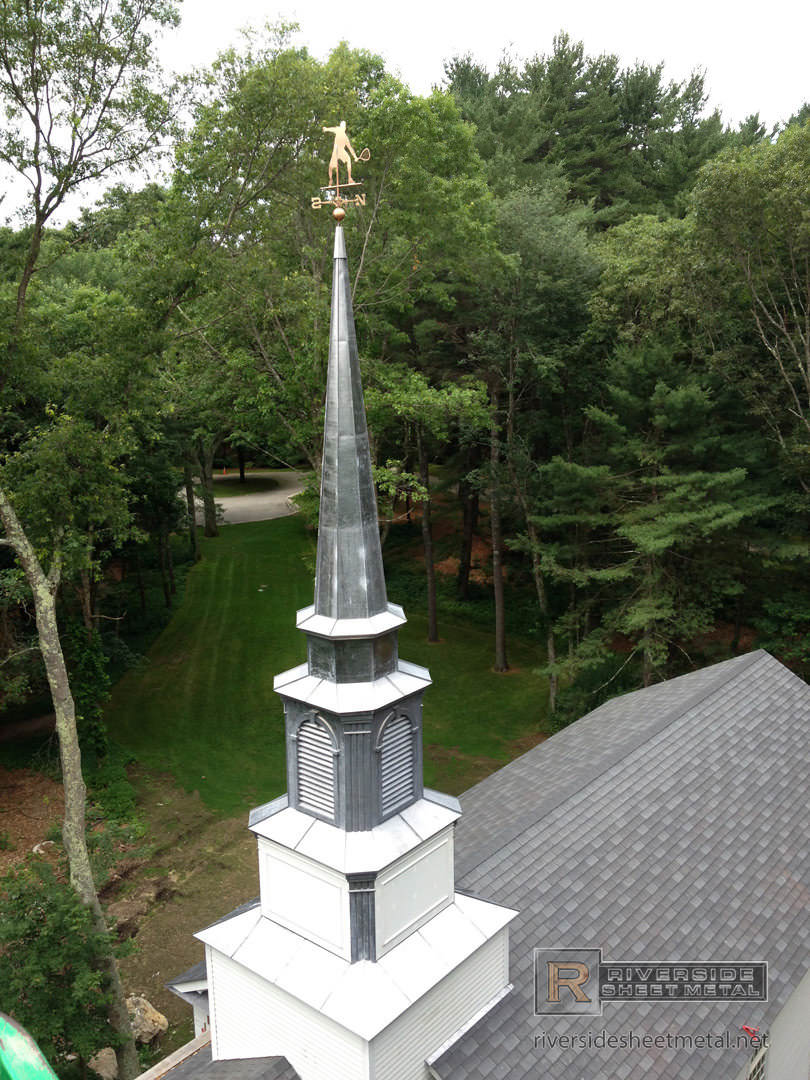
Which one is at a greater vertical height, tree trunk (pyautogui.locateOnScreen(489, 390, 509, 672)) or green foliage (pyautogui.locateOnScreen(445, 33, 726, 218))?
green foliage (pyautogui.locateOnScreen(445, 33, 726, 218))

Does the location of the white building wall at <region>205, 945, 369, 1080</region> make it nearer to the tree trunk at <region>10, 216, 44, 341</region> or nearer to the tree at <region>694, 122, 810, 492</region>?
the tree trunk at <region>10, 216, 44, 341</region>

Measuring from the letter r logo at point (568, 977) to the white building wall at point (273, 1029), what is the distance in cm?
258

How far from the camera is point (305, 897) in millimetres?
8578

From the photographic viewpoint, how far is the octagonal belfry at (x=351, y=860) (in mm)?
7879

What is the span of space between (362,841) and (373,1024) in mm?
1649

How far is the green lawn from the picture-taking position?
912 inches

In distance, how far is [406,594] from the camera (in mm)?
36000

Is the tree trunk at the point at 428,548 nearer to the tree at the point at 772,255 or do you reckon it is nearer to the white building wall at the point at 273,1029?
the tree at the point at 772,255

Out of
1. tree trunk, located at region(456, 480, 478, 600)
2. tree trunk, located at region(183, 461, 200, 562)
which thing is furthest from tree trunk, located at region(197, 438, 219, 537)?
tree trunk, located at region(456, 480, 478, 600)

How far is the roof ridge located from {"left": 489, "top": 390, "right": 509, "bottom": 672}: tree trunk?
10.2 m

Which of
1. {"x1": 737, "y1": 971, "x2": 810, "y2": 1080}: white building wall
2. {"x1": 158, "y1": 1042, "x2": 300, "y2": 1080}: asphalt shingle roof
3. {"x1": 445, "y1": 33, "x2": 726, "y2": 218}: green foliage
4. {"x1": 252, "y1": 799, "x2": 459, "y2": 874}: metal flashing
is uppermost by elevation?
{"x1": 445, "y1": 33, "x2": 726, "y2": 218}: green foliage

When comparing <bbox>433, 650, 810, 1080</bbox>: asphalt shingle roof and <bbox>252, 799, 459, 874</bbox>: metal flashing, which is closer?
<bbox>252, 799, 459, 874</bbox>: metal flashing

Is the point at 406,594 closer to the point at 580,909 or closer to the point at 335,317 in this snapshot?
the point at 580,909

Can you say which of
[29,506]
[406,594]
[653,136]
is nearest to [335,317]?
[29,506]
